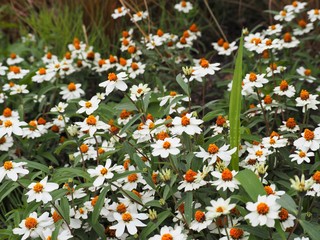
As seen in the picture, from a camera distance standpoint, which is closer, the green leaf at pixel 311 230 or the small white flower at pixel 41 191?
the green leaf at pixel 311 230

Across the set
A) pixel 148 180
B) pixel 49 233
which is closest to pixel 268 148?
pixel 148 180

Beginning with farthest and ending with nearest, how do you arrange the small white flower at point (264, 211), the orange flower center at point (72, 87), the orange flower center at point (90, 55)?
1. the orange flower center at point (90, 55)
2. the orange flower center at point (72, 87)
3. the small white flower at point (264, 211)

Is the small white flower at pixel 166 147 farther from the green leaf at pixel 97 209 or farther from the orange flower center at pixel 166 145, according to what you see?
the green leaf at pixel 97 209

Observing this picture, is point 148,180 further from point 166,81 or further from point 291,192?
point 166,81

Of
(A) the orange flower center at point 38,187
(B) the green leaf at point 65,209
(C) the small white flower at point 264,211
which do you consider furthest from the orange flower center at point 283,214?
(A) the orange flower center at point 38,187

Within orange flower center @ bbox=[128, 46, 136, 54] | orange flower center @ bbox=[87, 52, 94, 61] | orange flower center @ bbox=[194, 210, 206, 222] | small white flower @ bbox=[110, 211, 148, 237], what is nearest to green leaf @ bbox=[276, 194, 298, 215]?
orange flower center @ bbox=[194, 210, 206, 222]

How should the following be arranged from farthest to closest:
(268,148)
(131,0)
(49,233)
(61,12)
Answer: (61,12), (131,0), (268,148), (49,233)
